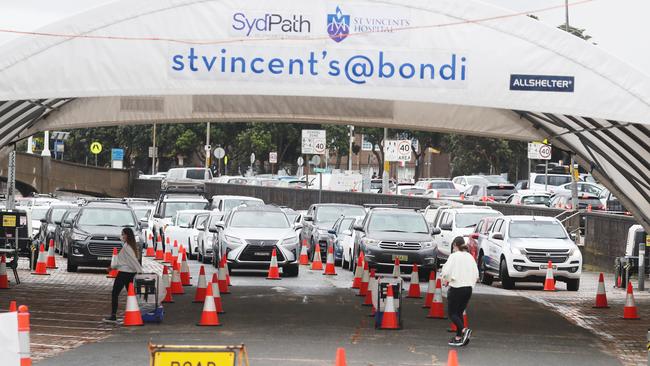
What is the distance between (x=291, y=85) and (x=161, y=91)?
6.61 feet

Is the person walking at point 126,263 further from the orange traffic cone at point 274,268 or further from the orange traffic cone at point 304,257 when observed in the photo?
the orange traffic cone at point 304,257

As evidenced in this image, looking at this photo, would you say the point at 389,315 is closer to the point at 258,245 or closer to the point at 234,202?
the point at 258,245

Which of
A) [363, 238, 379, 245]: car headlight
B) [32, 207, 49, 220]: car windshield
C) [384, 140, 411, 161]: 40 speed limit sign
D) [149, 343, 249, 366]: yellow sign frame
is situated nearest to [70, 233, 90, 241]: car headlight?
[363, 238, 379, 245]: car headlight

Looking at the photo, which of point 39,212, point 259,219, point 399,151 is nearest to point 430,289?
point 259,219

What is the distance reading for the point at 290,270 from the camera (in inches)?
1256

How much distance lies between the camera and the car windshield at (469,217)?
123 ft

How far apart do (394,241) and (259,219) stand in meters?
3.85

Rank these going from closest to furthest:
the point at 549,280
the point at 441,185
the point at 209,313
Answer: the point at 209,313, the point at 549,280, the point at 441,185

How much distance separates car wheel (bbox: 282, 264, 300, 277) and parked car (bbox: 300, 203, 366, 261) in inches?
257

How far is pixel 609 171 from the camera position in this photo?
88.2 feet

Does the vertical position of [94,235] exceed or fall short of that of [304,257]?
it exceeds it

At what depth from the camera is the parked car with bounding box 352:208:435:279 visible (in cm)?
3061

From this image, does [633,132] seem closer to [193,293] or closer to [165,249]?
[193,293]

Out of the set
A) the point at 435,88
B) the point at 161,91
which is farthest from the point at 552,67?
the point at 161,91
